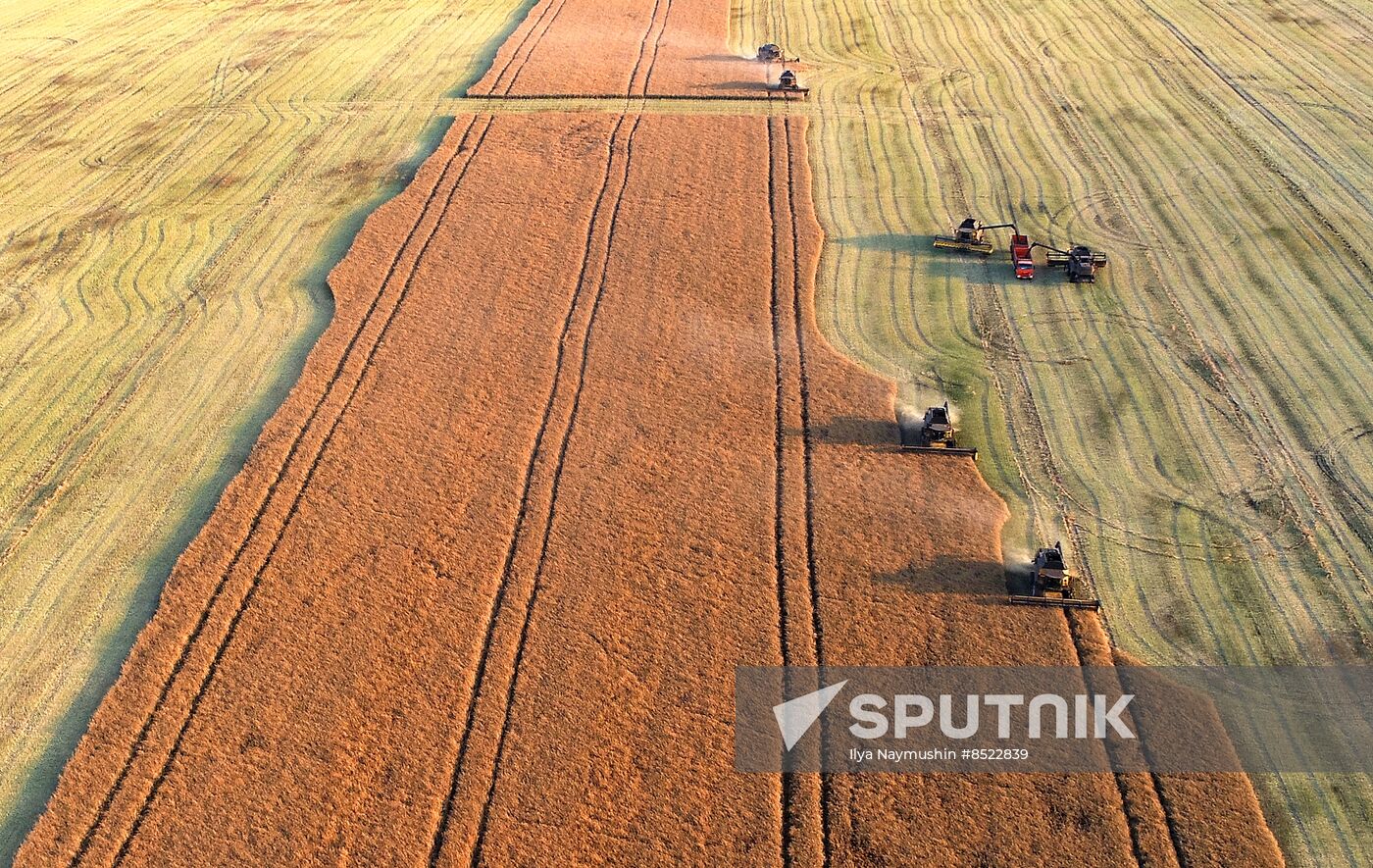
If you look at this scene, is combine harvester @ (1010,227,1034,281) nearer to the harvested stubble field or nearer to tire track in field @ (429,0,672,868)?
the harvested stubble field

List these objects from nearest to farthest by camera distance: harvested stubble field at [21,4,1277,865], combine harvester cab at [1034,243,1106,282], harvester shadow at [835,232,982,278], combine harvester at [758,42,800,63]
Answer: harvested stubble field at [21,4,1277,865]
combine harvester cab at [1034,243,1106,282]
harvester shadow at [835,232,982,278]
combine harvester at [758,42,800,63]

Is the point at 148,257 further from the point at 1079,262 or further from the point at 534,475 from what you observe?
the point at 1079,262

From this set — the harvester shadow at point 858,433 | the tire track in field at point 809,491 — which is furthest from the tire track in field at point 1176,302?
the harvester shadow at point 858,433

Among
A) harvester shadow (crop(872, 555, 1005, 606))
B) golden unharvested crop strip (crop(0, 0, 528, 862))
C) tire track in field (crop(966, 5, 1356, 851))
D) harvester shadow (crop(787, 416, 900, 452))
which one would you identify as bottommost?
tire track in field (crop(966, 5, 1356, 851))

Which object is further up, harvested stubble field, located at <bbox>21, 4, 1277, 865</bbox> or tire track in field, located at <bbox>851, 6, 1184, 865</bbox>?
harvested stubble field, located at <bbox>21, 4, 1277, 865</bbox>

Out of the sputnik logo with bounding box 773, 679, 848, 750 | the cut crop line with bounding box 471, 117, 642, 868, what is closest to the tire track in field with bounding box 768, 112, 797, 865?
the sputnik logo with bounding box 773, 679, 848, 750

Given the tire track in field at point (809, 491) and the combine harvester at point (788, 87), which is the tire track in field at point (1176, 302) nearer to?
the tire track in field at point (809, 491)

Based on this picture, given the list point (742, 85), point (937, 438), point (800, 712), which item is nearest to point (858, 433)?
point (937, 438)
